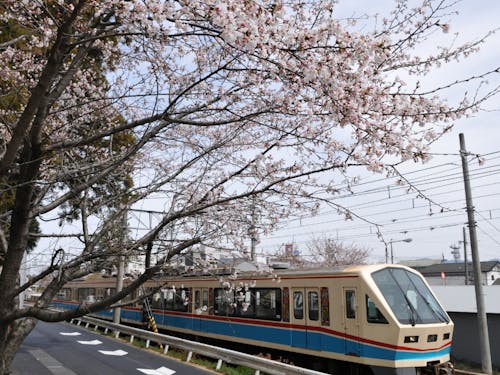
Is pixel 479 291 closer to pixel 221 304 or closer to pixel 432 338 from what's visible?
pixel 432 338

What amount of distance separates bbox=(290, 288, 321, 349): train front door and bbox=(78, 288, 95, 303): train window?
17.3m

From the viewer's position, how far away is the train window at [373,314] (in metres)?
10.9

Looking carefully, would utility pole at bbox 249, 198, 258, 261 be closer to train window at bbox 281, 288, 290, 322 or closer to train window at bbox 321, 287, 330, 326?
train window at bbox 321, 287, 330, 326

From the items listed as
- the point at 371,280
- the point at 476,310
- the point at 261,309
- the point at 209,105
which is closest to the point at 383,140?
the point at 209,105

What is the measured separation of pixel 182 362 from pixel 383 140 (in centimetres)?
1265

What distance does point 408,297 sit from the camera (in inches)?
452

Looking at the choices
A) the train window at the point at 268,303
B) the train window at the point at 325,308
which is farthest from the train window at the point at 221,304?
the train window at the point at 325,308

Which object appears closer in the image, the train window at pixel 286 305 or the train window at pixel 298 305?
the train window at pixel 298 305

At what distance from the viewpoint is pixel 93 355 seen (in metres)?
16.4

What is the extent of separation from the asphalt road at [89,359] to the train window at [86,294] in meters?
5.94

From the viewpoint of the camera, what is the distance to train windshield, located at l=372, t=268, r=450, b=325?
11.1m

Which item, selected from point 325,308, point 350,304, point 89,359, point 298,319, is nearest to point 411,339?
point 350,304

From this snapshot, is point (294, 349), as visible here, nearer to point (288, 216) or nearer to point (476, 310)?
point (476, 310)

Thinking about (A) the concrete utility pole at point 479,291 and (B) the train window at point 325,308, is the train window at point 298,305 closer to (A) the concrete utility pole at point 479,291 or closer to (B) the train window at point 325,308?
(B) the train window at point 325,308
